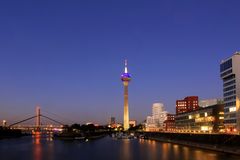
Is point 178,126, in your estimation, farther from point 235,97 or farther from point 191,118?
point 235,97

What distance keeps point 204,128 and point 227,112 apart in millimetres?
26343

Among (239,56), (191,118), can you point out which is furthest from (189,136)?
(191,118)

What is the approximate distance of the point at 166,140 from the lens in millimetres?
124125

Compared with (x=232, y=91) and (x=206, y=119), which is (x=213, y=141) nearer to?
(x=232, y=91)

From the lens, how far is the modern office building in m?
122

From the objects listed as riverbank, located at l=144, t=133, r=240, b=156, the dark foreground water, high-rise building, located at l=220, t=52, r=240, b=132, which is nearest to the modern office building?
high-rise building, located at l=220, t=52, r=240, b=132

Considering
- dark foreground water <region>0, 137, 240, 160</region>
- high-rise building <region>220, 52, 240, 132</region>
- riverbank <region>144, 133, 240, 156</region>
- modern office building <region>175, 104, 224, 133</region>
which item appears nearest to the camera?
dark foreground water <region>0, 137, 240, 160</region>

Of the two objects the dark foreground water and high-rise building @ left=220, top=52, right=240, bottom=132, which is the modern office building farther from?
the dark foreground water

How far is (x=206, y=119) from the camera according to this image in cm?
13200

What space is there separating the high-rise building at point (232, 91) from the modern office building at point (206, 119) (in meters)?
7.17

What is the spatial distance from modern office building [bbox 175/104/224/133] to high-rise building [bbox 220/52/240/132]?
23.5ft

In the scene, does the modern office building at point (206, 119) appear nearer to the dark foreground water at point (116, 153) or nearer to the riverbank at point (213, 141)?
the riverbank at point (213, 141)

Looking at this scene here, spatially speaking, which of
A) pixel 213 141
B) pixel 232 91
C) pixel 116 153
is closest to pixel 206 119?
pixel 232 91

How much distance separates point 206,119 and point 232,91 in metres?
29.2
